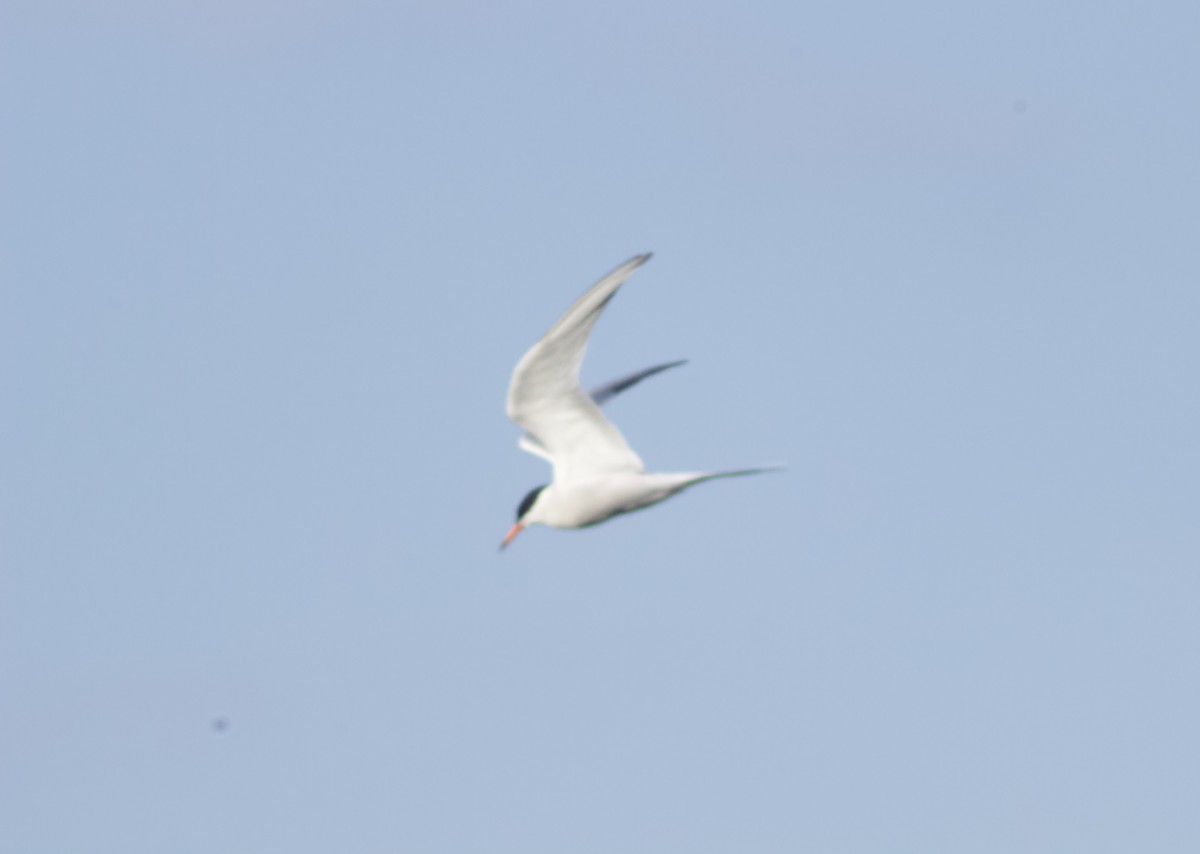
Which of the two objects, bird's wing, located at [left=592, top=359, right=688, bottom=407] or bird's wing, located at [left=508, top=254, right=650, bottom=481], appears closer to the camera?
bird's wing, located at [left=508, top=254, right=650, bottom=481]

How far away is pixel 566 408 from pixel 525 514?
5.68 ft

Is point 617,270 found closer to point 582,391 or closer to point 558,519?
point 582,391

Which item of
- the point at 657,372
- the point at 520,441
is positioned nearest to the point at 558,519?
the point at 520,441

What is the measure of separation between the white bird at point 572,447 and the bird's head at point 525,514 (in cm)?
1

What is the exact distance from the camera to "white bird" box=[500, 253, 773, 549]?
1914 centimetres

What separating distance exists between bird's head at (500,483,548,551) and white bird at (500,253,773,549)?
1 centimetres

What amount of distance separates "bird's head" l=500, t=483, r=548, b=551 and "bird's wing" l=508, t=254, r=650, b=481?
0.50 metres

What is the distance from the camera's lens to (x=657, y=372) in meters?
22.1

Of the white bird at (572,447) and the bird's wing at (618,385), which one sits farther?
the bird's wing at (618,385)

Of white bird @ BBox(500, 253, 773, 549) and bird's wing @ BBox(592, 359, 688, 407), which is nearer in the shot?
white bird @ BBox(500, 253, 773, 549)

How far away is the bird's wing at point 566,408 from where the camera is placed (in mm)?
18703

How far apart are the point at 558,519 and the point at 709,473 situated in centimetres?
246

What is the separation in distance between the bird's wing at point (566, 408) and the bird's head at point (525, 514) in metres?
0.50

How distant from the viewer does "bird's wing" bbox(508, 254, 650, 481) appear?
736 inches
